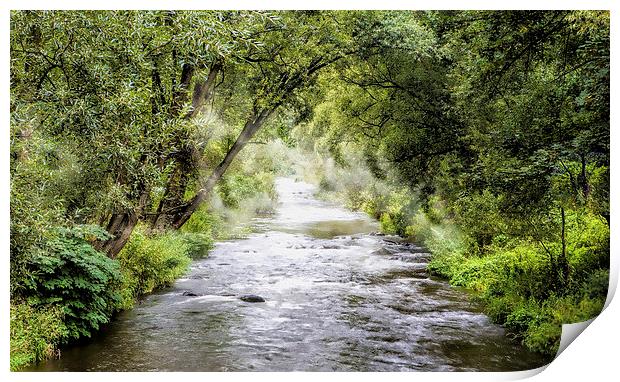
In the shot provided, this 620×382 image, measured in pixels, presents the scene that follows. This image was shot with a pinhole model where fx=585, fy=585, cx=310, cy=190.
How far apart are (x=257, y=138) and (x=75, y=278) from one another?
125 inches

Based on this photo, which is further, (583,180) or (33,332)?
(583,180)

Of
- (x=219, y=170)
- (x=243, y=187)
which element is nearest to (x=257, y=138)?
(x=219, y=170)

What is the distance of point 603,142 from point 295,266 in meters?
5.55

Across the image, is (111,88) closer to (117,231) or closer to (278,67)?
(117,231)

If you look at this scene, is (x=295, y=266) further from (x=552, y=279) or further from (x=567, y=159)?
(x=567, y=159)

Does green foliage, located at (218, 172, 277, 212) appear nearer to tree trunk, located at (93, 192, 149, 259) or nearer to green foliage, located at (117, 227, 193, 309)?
green foliage, located at (117, 227, 193, 309)

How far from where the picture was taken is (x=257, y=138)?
8.27 metres

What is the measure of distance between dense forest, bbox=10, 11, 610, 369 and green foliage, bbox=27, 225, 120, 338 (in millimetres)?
24

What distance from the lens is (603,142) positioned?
238 inches

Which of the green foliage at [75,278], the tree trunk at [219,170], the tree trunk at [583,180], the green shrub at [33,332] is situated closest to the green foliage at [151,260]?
the tree trunk at [219,170]

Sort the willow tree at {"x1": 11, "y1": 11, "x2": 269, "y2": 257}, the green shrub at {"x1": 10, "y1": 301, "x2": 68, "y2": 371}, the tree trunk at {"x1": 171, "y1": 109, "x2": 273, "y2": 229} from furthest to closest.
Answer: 1. the tree trunk at {"x1": 171, "y1": 109, "x2": 273, "y2": 229}
2. the green shrub at {"x1": 10, "y1": 301, "x2": 68, "y2": 371}
3. the willow tree at {"x1": 11, "y1": 11, "x2": 269, "y2": 257}

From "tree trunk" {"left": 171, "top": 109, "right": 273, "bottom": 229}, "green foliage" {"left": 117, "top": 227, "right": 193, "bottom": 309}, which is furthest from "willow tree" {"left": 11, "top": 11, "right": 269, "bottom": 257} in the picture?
"green foliage" {"left": 117, "top": 227, "right": 193, "bottom": 309}

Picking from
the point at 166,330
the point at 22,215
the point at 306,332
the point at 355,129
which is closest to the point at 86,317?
the point at 166,330

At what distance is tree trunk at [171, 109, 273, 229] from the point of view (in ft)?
24.9
